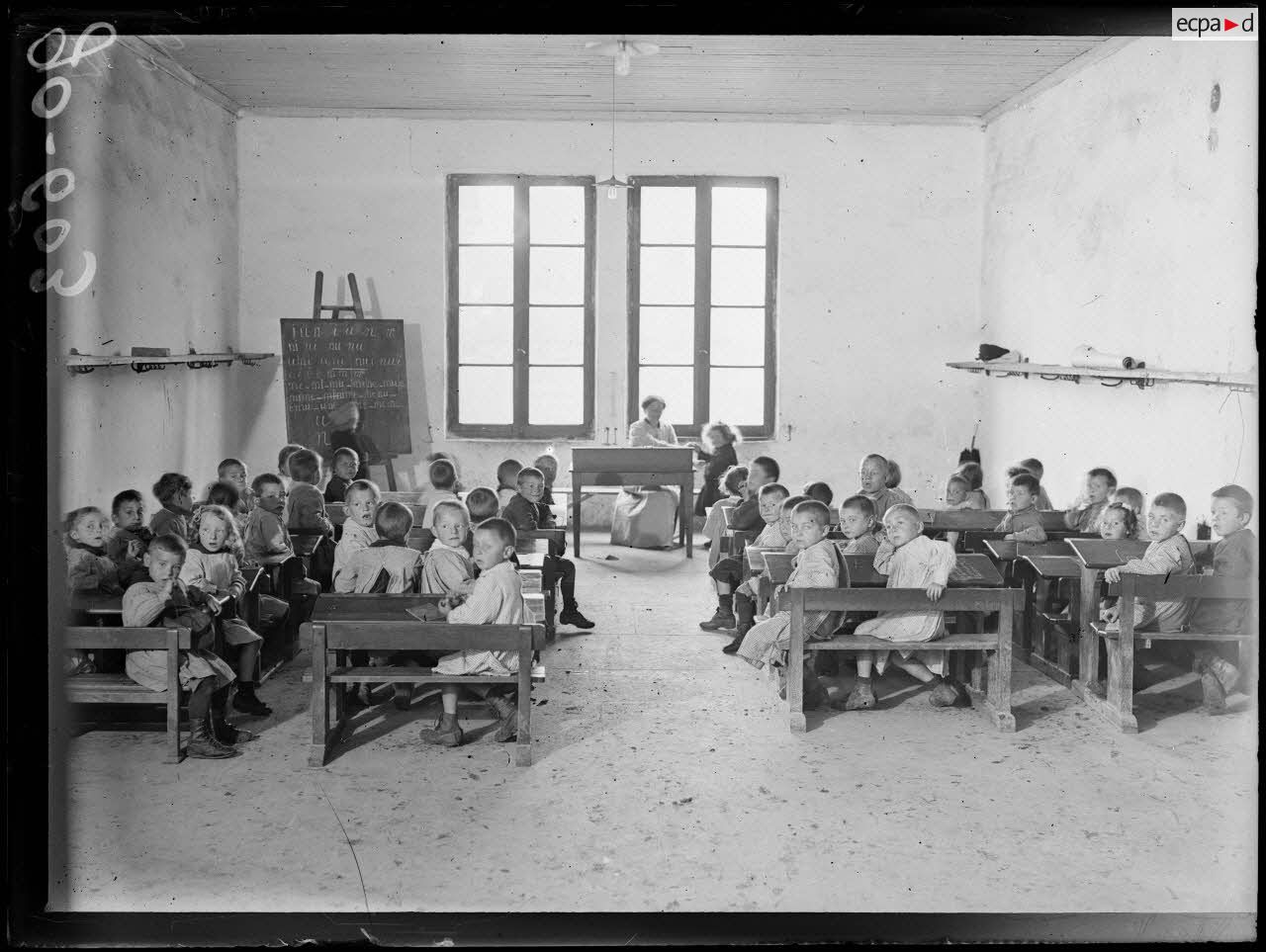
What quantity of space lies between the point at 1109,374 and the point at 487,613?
475cm

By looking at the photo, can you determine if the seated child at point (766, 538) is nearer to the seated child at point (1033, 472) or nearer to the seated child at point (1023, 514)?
the seated child at point (1023, 514)

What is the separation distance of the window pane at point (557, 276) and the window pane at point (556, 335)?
102 mm

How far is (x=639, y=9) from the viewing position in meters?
3.15

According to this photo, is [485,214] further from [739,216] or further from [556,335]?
[739,216]

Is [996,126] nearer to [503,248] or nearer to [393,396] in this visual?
[503,248]

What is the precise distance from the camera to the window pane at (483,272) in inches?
448

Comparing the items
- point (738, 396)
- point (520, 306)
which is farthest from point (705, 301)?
point (520, 306)

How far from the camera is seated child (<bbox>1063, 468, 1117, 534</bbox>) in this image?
6.91 meters

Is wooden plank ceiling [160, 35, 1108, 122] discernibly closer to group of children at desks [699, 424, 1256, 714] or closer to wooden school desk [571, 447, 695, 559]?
wooden school desk [571, 447, 695, 559]

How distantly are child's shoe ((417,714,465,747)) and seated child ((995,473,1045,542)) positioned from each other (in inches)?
124

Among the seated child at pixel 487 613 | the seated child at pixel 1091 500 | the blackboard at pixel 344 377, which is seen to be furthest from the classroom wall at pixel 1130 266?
the blackboard at pixel 344 377

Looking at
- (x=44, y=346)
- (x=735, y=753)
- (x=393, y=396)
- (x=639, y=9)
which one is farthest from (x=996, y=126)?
(x=44, y=346)

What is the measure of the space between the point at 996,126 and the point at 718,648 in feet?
20.6

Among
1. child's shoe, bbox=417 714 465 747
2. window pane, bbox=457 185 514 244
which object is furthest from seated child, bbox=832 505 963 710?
window pane, bbox=457 185 514 244
